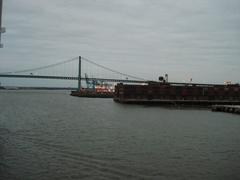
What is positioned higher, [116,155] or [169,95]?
[169,95]

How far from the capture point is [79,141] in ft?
82.9

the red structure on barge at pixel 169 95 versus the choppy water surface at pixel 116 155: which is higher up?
the red structure on barge at pixel 169 95

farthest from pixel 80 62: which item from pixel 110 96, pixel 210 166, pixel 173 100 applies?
pixel 210 166

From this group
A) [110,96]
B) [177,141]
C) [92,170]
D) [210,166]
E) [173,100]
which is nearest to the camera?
[92,170]

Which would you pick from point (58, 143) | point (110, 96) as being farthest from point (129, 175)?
point (110, 96)

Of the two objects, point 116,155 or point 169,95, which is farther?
point 169,95

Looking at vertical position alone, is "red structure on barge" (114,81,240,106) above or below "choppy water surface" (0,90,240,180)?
above

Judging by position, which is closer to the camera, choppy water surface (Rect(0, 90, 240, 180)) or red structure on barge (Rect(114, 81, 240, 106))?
choppy water surface (Rect(0, 90, 240, 180))

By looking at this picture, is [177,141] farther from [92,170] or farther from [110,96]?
[110,96]

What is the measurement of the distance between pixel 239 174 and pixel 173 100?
7981 cm

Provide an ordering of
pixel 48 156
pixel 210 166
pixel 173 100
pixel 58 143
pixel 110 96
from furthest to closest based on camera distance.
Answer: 1. pixel 110 96
2. pixel 173 100
3. pixel 58 143
4. pixel 48 156
5. pixel 210 166

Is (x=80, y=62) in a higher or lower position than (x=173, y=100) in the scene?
higher

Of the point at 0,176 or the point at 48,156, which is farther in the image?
the point at 48,156

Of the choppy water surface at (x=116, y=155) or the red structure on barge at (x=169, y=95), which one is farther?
the red structure on barge at (x=169, y=95)
